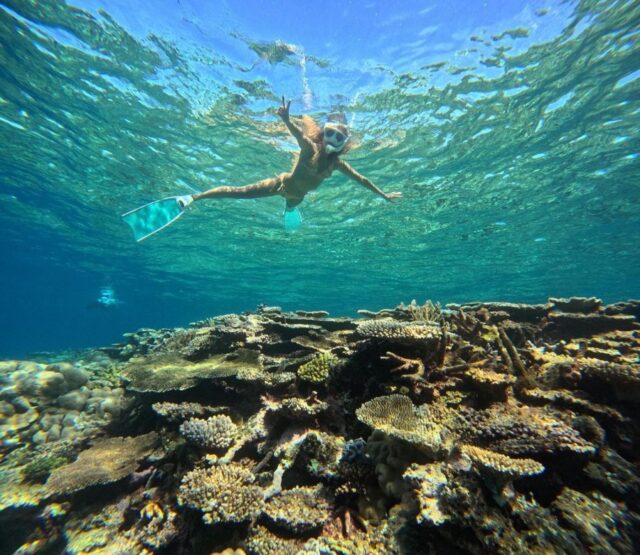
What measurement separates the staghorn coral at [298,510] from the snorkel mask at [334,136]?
6.25 meters

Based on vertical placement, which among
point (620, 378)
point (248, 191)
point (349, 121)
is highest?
point (349, 121)

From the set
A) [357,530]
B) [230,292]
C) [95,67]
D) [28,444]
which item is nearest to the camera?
[357,530]

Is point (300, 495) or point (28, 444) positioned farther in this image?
point (28, 444)

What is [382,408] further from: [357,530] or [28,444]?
[28,444]

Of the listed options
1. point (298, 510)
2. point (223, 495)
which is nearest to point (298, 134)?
point (223, 495)

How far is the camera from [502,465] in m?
2.27

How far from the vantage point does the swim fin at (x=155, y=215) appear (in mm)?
7965

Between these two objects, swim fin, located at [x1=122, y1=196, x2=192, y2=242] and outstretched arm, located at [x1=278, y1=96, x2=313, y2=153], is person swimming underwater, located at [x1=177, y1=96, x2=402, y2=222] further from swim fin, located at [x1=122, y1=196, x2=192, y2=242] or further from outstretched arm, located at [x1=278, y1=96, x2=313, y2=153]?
swim fin, located at [x1=122, y1=196, x2=192, y2=242]

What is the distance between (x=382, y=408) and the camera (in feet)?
10.2

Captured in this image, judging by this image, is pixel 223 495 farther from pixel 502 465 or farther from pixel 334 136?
pixel 334 136

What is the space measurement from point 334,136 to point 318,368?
4.92 m

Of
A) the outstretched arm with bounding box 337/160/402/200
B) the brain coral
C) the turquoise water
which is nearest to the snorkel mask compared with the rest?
the outstretched arm with bounding box 337/160/402/200

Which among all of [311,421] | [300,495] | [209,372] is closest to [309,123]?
[209,372]

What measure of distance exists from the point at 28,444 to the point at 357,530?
5937 mm
